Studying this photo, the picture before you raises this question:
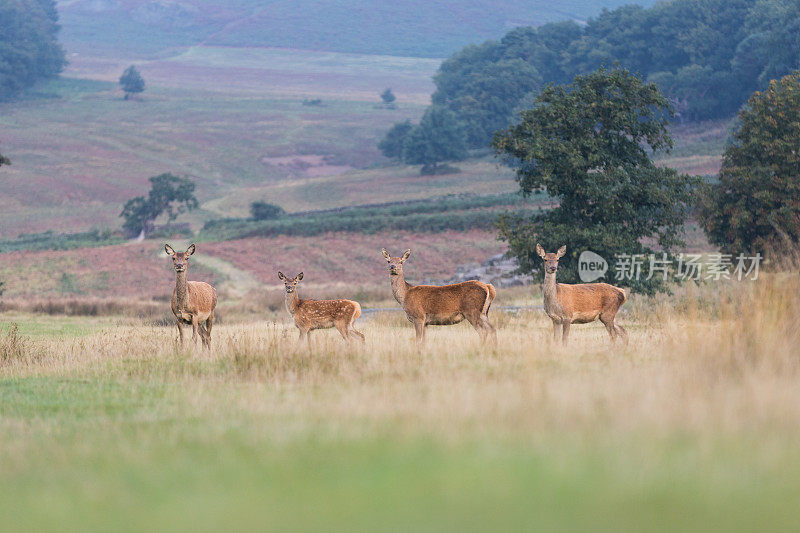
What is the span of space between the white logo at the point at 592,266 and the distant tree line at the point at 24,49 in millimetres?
153718

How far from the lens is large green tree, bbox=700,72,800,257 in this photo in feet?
124

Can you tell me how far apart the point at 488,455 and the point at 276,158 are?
497 ft

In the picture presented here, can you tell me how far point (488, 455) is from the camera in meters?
10.6

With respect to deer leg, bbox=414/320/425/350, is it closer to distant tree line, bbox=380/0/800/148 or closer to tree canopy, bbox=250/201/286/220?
tree canopy, bbox=250/201/286/220

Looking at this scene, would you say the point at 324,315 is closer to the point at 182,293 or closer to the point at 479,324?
the point at 182,293

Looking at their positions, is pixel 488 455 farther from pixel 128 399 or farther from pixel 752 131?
pixel 752 131

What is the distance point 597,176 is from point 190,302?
56.2ft

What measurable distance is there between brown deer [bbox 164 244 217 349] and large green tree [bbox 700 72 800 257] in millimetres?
22438

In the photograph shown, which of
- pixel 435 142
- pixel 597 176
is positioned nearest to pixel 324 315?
pixel 597 176

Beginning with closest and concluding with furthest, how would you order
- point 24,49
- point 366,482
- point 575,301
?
point 366,482 < point 575,301 < point 24,49

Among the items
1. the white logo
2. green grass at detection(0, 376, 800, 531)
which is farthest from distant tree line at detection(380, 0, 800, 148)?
green grass at detection(0, 376, 800, 531)

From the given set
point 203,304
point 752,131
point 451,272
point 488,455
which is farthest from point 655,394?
point 451,272

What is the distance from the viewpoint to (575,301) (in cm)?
2114

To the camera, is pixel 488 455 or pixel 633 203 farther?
pixel 633 203
